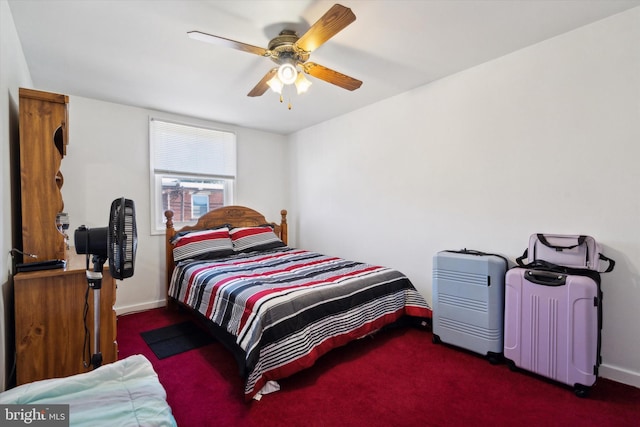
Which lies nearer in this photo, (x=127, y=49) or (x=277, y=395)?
(x=277, y=395)

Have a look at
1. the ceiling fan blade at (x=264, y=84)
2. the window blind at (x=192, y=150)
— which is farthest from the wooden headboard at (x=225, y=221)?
the ceiling fan blade at (x=264, y=84)

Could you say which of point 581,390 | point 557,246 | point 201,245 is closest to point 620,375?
point 581,390

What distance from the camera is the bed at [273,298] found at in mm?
1963

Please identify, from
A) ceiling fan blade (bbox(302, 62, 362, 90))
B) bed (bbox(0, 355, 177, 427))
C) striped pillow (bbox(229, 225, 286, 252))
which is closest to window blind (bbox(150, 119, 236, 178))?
striped pillow (bbox(229, 225, 286, 252))

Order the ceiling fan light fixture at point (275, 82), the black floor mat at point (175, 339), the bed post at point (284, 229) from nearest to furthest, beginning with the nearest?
the ceiling fan light fixture at point (275, 82) < the black floor mat at point (175, 339) < the bed post at point (284, 229)

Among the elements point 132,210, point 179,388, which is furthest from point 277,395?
point 132,210

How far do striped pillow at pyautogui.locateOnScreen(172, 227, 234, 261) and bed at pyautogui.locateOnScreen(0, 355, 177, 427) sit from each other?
2.27 meters

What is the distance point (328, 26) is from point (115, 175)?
3.00 metres

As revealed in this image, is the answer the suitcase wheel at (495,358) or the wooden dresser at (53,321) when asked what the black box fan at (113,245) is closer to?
the wooden dresser at (53,321)

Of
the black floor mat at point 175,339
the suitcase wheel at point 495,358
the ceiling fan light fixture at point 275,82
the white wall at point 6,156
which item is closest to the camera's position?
the white wall at point 6,156

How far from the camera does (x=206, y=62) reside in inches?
97.4

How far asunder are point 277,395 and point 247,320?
1.67 ft

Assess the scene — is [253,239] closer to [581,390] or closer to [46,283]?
[46,283]

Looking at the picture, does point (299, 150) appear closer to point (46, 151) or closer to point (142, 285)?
point (142, 285)
